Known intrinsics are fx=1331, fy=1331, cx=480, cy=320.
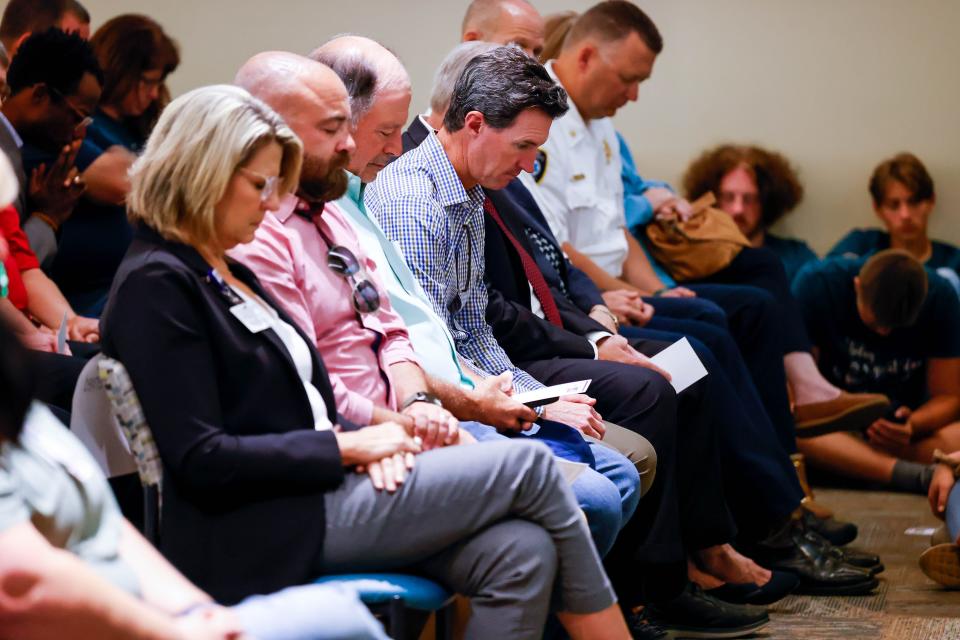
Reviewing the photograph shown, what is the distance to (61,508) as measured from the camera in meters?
1.53

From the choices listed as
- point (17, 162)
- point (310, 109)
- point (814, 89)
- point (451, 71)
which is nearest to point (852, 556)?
point (451, 71)

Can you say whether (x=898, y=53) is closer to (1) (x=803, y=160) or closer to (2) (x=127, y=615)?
(1) (x=803, y=160)

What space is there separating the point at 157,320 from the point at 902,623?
84.0 inches

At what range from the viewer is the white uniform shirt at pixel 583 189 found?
3996 millimetres

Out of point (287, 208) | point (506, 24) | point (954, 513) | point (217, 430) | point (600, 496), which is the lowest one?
point (954, 513)

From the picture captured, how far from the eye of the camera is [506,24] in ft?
12.8

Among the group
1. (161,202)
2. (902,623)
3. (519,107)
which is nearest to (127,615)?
(161,202)

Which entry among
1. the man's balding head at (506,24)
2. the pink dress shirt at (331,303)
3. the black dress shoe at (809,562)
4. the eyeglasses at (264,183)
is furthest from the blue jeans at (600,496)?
the man's balding head at (506,24)

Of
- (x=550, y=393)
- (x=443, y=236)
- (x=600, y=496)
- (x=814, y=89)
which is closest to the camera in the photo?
(x=600, y=496)

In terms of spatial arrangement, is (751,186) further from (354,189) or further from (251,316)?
(251,316)

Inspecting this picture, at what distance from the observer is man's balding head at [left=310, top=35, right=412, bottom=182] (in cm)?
267

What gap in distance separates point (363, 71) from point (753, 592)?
160 centimetres

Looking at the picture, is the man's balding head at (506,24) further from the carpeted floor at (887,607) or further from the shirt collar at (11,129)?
the carpeted floor at (887,607)

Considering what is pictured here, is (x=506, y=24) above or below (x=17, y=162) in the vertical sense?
above
